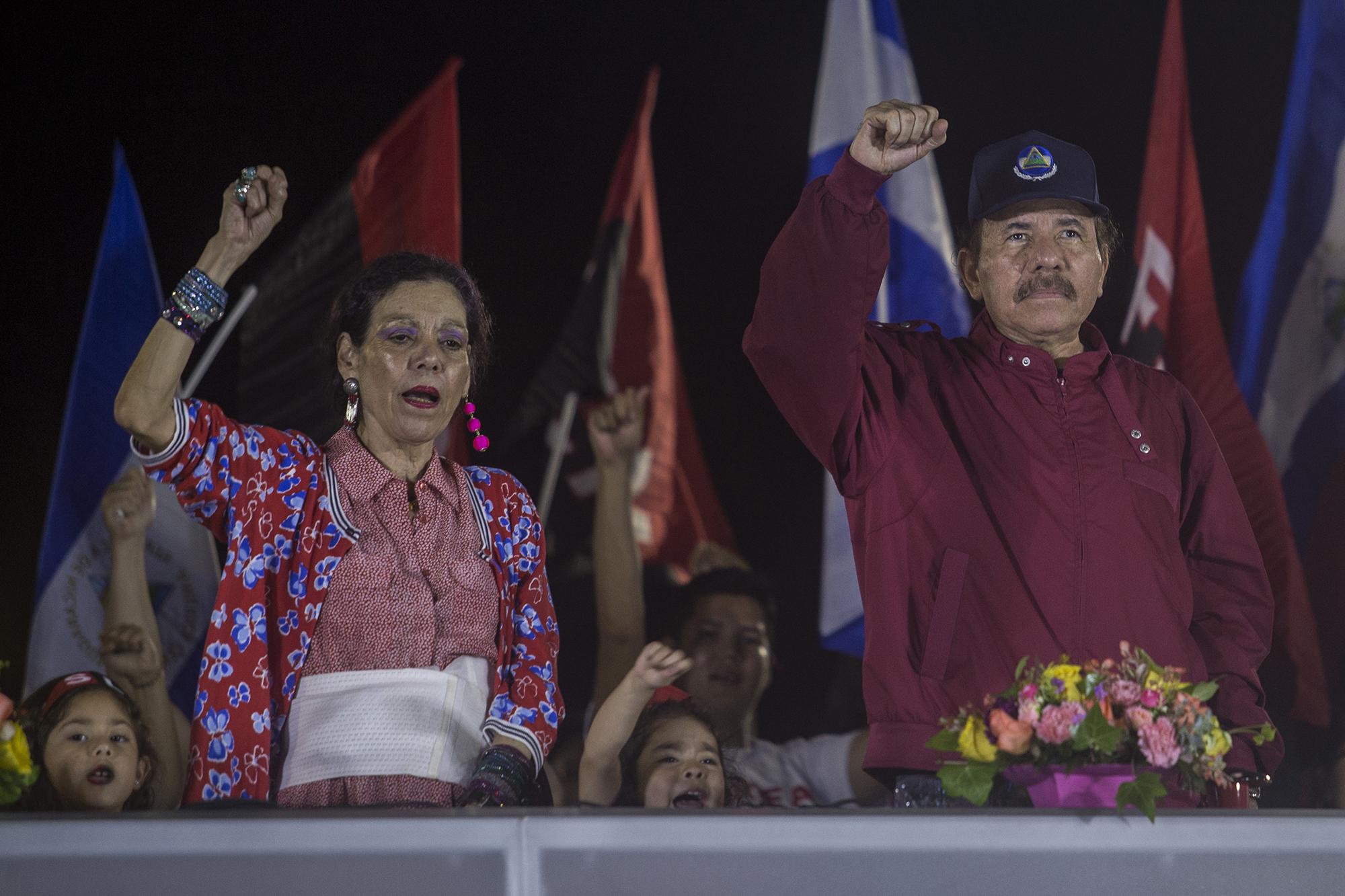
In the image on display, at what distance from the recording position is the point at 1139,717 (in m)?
1.66

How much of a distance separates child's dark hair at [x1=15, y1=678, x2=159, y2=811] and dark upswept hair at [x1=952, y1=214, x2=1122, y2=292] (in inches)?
66.7

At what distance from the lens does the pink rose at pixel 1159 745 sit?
5.35 ft

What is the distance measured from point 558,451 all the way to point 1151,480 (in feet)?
7.64

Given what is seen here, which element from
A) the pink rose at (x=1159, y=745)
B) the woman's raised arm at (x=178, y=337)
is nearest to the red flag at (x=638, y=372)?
the woman's raised arm at (x=178, y=337)

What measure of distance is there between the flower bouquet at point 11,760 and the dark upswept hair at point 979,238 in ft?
4.81

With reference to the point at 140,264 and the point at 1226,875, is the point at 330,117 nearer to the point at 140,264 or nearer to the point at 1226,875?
the point at 140,264

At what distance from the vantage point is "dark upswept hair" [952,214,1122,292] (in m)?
2.30

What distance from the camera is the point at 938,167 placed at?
4520mm

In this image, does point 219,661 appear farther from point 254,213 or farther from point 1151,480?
point 1151,480

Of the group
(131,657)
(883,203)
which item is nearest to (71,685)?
(131,657)

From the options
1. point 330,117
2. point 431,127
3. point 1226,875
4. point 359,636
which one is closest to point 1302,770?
point 1226,875

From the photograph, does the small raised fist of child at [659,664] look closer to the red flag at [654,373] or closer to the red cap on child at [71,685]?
the red cap on child at [71,685]

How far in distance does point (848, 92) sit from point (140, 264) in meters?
2.08

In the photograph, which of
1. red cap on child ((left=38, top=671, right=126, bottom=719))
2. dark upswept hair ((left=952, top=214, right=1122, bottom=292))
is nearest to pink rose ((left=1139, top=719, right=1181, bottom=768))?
dark upswept hair ((left=952, top=214, right=1122, bottom=292))
